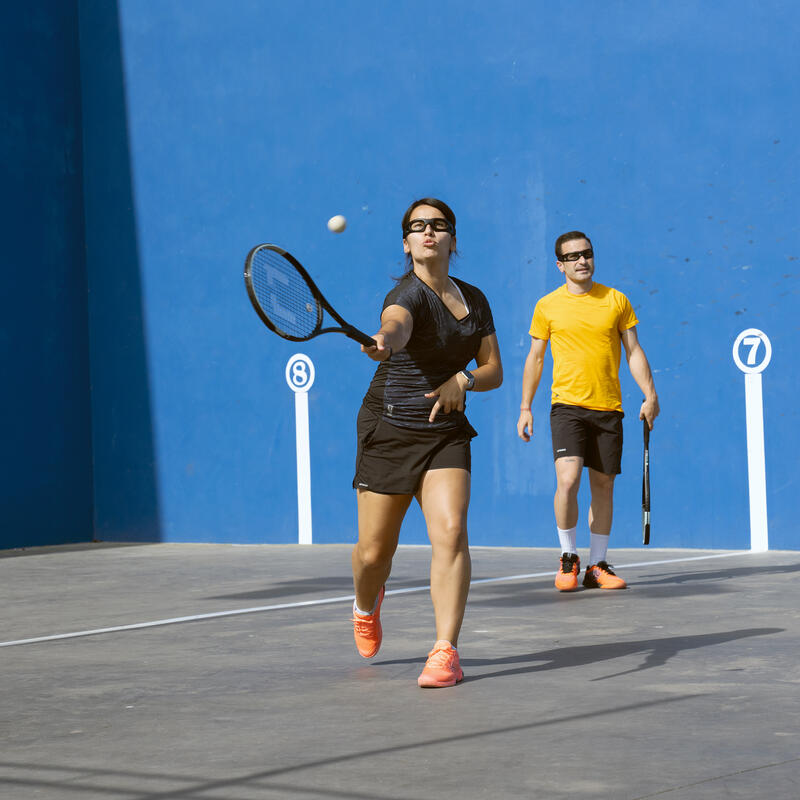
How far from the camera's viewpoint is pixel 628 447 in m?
9.41

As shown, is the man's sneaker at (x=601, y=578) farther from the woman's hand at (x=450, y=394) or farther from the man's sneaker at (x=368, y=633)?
the woman's hand at (x=450, y=394)

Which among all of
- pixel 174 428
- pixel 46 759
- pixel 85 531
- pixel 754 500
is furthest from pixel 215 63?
pixel 46 759

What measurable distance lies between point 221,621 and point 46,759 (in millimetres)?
2759

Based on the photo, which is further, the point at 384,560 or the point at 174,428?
the point at 174,428

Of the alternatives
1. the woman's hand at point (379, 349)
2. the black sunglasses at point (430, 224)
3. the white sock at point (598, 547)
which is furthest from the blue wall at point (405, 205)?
the woman's hand at point (379, 349)

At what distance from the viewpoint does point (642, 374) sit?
25.1 ft

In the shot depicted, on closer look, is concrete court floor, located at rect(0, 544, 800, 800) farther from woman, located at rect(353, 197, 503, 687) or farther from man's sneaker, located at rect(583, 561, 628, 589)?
woman, located at rect(353, 197, 503, 687)

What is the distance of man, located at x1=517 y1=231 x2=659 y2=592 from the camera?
24.6 ft

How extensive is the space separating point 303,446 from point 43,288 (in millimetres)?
2591

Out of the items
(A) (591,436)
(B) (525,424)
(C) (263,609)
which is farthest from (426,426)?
(A) (591,436)

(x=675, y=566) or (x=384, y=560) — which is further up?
(x=384, y=560)

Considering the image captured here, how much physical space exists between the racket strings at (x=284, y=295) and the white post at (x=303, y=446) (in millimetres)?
5790

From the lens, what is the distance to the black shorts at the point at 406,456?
16.5 ft

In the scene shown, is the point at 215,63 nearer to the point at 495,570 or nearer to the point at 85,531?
the point at 85,531
